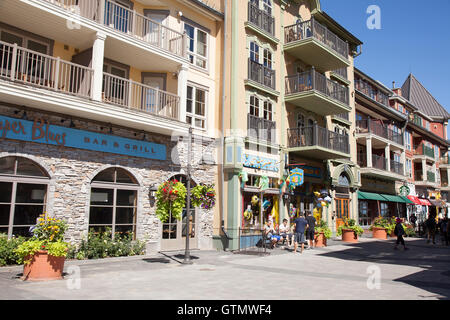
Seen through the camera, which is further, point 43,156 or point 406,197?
point 406,197

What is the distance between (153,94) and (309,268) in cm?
920

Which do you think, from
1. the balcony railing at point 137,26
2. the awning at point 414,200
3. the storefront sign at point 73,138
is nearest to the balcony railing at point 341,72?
the balcony railing at point 137,26

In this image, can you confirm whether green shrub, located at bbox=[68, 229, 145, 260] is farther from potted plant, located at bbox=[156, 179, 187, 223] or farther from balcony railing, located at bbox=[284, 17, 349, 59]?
balcony railing, located at bbox=[284, 17, 349, 59]

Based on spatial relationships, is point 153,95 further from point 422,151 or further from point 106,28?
point 422,151

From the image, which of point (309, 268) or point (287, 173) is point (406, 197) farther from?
point (309, 268)

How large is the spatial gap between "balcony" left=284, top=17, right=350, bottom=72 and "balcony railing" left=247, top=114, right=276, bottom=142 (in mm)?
4863

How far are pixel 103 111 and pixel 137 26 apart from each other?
5.05 metres

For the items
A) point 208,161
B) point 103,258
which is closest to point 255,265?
point 208,161

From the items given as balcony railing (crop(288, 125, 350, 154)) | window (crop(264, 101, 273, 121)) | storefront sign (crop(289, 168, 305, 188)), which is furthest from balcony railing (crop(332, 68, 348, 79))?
storefront sign (crop(289, 168, 305, 188))

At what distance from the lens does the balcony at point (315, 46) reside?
2095cm

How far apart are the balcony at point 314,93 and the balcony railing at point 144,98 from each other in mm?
7500

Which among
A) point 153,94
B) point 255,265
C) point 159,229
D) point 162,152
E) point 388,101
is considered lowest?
point 255,265

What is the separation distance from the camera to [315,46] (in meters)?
21.1

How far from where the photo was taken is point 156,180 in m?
15.4
